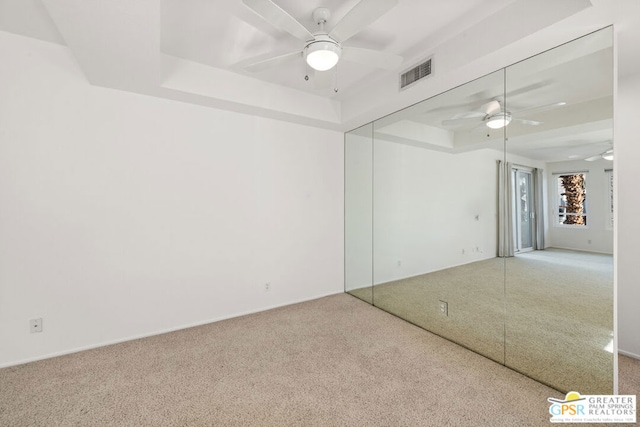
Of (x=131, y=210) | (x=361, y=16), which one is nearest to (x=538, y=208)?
(x=361, y=16)

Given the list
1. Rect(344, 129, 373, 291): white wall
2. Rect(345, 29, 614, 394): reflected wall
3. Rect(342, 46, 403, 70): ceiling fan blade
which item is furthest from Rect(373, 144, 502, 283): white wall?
Rect(342, 46, 403, 70): ceiling fan blade

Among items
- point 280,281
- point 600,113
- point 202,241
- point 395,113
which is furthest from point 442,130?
point 202,241

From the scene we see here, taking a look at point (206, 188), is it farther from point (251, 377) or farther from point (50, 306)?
point (251, 377)

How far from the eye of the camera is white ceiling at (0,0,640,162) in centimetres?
174

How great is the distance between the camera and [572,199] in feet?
7.29

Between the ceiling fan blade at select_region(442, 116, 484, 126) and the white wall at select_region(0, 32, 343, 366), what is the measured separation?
1832mm

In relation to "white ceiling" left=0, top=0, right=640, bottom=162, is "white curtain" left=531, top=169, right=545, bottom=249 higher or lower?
lower

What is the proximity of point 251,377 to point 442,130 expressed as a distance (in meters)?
2.93

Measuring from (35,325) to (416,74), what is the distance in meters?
4.16

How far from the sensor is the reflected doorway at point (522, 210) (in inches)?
91.8

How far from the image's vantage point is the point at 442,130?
2863 millimetres

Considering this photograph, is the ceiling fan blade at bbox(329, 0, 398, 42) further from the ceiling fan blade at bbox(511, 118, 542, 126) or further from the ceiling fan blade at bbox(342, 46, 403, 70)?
the ceiling fan blade at bbox(511, 118, 542, 126)

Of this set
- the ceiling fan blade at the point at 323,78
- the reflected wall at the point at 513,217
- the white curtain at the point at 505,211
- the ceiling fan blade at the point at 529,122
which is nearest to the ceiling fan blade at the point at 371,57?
the ceiling fan blade at the point at 323,78

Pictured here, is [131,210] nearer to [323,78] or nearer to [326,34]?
[323,78]
